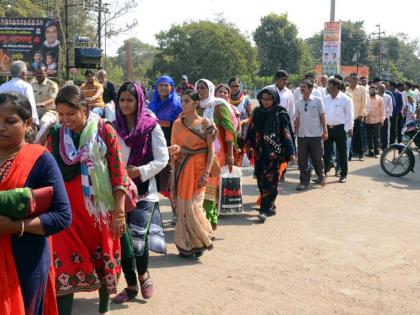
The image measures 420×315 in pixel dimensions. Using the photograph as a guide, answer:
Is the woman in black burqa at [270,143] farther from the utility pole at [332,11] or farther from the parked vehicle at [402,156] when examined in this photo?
the utility pole at [332,11]

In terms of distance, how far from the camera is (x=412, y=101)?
16797 mm

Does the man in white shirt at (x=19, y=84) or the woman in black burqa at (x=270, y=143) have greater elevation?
the man in white shirt at (x=19, y=84)

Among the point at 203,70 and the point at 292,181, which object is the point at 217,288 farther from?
the point at 203,70

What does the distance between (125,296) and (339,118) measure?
21.2 ft

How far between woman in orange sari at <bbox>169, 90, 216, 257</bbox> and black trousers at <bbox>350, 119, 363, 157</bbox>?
7747mm

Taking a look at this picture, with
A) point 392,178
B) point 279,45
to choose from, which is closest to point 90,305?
point 392,178

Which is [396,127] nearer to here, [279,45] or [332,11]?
→ [332,11]

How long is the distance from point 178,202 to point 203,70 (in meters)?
48.2

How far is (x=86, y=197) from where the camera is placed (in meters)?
3.34

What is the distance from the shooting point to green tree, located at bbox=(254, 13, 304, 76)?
200 feet

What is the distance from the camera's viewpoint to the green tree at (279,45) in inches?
2402

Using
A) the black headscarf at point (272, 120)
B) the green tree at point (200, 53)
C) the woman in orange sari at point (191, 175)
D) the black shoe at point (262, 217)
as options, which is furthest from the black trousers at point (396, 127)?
the green tree at point (200, 53)

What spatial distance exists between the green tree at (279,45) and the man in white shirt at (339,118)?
5190 cm

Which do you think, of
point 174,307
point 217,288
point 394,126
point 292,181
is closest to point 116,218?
point 174,307
